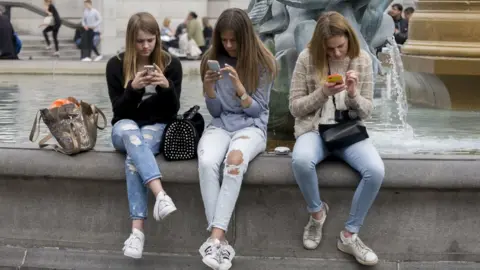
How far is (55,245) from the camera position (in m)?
5.22

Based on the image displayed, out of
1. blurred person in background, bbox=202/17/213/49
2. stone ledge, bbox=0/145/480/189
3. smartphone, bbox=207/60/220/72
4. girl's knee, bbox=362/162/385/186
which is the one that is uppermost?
smartphone, bbox=207/60/220/72

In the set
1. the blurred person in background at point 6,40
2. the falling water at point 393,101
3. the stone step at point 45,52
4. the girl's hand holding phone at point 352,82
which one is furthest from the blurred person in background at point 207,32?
the girl's hand holding phone at point 352,82

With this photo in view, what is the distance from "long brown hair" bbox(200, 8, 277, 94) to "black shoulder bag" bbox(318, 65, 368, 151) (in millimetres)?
474

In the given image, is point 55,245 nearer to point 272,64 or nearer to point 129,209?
point 129,209

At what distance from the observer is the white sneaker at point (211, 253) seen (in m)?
4.61

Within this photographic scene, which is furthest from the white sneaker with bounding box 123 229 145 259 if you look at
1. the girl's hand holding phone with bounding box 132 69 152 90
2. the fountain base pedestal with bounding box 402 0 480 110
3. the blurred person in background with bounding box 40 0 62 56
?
the blurred person in background with bounding box 40 0 62 56

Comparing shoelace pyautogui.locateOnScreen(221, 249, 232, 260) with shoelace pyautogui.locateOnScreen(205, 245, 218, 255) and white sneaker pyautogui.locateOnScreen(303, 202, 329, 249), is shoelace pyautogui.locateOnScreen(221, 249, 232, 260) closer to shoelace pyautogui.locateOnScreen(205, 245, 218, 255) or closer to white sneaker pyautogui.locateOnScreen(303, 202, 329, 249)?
shoelace pyautogui.locateOnScreen(205, 245, 218, 255)

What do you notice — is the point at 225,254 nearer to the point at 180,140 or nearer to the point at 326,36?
the point at 180,140

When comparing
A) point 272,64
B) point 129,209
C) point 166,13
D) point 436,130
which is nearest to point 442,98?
point 436,130

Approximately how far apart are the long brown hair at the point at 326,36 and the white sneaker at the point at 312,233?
73 cm

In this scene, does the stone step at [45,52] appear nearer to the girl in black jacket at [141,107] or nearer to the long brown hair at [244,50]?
the girl in black jacket at [141,107]

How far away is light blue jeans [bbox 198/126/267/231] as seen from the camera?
4746 mm

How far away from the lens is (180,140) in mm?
5012

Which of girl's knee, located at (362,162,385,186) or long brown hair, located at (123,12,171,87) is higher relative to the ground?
long brown hair, located at (123,12,171,87)
